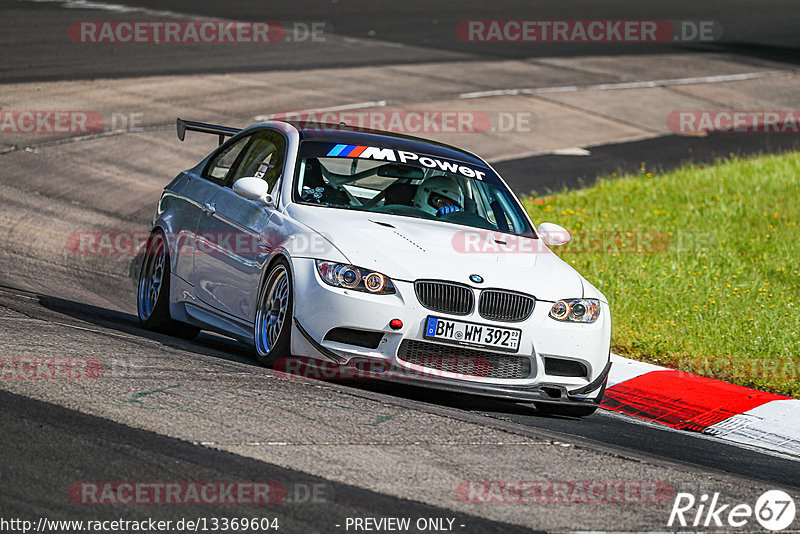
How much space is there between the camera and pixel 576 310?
7.27m

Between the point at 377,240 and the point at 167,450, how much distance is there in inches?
93.4

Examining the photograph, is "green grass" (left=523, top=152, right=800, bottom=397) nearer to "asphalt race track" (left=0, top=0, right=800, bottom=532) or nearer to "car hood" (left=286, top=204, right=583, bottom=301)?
"asphalt race track" (left=0, top=0, right=800, bottom=532)

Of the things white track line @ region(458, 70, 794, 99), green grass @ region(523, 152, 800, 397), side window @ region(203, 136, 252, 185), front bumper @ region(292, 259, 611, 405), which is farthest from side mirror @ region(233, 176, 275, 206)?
white track line @ region(458, 70, 794, 99)

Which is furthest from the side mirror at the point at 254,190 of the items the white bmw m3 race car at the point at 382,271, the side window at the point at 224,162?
the side window at the point at 224,162

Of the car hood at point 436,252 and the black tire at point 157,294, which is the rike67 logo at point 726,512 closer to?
the car hood at point 436,252

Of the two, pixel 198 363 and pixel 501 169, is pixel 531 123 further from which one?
pixel 198 363

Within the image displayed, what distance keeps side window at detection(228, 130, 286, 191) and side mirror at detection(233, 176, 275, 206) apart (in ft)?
0.79

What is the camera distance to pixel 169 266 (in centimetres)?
875

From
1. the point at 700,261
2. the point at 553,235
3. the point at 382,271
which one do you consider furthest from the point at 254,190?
the point at 700,261

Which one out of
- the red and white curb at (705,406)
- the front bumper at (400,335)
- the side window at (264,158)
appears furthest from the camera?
the side window at (264,158)

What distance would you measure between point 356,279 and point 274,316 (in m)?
0.64

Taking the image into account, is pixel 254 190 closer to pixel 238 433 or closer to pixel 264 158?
pixel 264 158

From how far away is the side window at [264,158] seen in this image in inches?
320

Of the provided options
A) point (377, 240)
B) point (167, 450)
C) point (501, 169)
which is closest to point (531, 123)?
point (501, 169)
